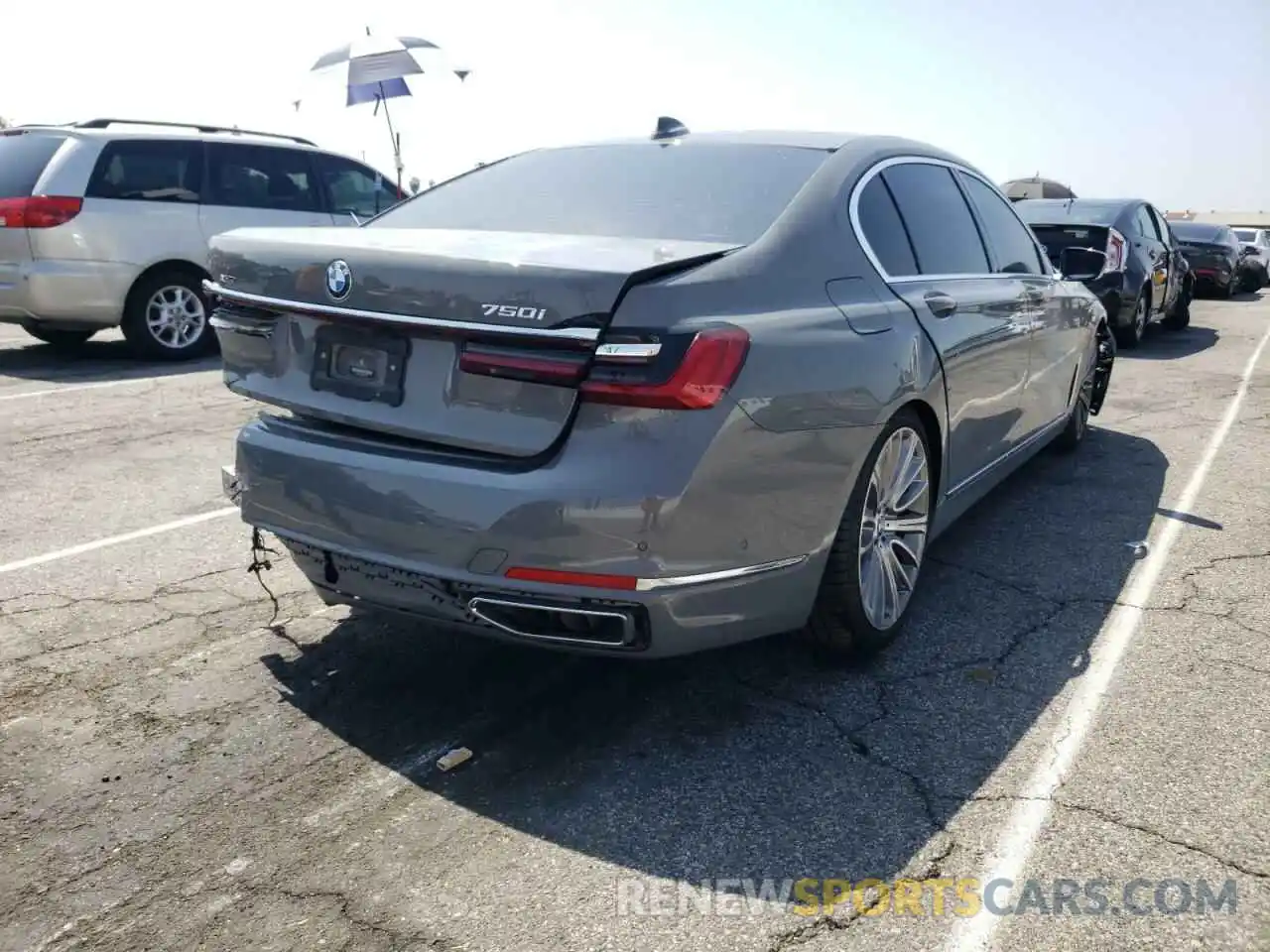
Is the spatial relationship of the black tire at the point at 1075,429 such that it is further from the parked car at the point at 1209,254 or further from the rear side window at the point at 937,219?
the parked car at the point at 1209,254

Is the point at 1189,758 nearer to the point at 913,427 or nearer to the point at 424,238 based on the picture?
the point at 913,427

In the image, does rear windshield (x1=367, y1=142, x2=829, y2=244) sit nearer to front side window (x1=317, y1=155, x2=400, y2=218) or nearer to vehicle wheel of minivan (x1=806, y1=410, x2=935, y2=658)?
vehicle wheel of minivan (x1=806, y1=410, x2=935, y2=658)

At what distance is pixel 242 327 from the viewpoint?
10.6 feet

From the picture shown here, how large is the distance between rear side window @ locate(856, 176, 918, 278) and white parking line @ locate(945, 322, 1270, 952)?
1.44 m

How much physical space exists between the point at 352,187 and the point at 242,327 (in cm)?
845

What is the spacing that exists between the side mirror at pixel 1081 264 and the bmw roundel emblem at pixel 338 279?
400cm

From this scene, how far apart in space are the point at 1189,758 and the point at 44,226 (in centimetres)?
885

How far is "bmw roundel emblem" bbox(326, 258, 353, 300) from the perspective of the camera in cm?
291

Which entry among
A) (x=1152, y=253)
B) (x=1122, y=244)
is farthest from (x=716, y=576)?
(x=1152, y=253)

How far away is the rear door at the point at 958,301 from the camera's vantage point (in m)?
3.67

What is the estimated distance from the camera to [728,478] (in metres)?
2.72

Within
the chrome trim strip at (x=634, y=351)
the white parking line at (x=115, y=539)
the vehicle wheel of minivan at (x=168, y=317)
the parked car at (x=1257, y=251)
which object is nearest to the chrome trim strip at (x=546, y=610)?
the chrome trim strip at (x=634, y=351)

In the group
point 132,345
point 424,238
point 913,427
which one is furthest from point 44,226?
point 913,427

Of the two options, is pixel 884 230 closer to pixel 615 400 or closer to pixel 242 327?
pixel 615 400
